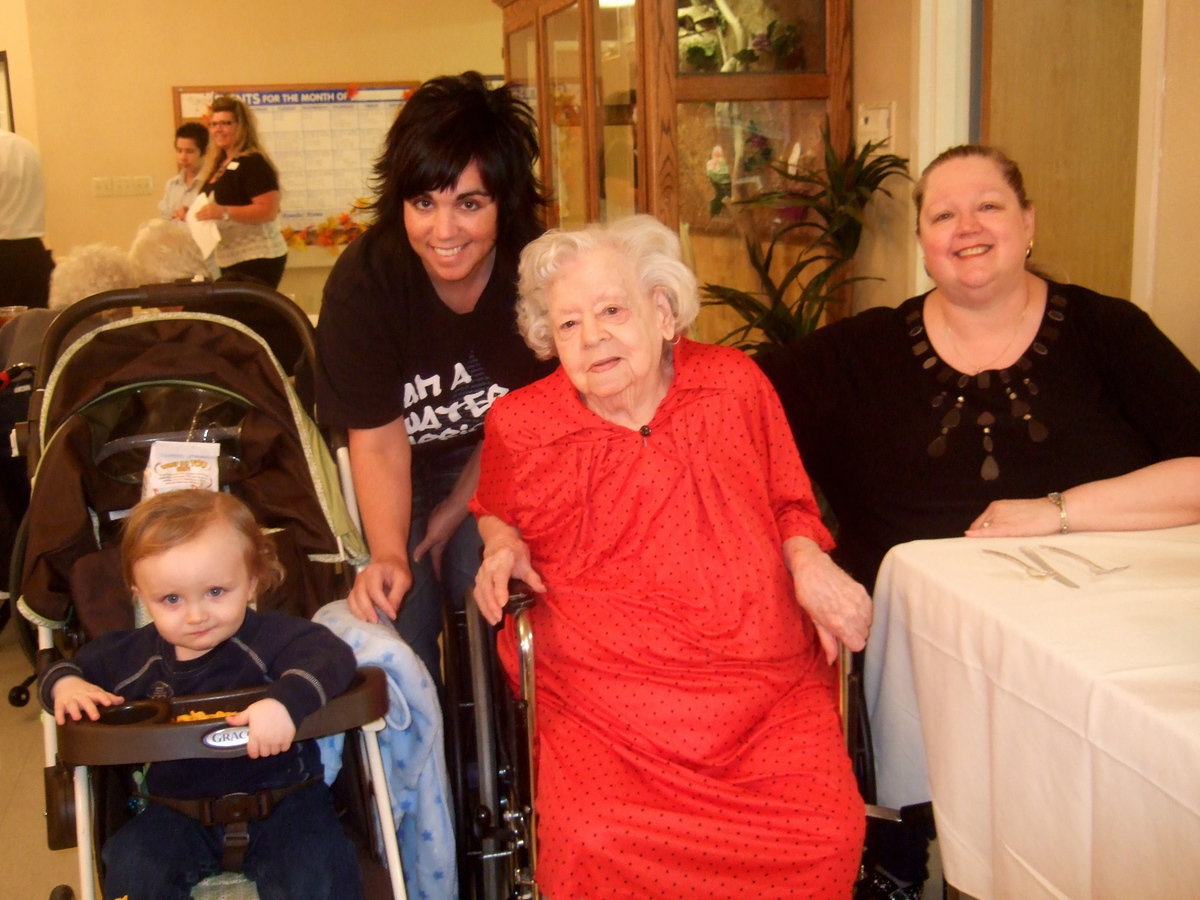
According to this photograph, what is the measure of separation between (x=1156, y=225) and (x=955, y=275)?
75cm

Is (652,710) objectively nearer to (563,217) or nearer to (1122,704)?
(1122,704)

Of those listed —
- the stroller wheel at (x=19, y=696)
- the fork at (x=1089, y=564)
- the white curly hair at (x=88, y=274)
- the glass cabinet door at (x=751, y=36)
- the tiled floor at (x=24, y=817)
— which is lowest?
the tiled floor at (x=24, y=817)

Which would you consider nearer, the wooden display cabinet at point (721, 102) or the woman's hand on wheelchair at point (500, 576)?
the woman's hand on wheelchair at point (500, 576)

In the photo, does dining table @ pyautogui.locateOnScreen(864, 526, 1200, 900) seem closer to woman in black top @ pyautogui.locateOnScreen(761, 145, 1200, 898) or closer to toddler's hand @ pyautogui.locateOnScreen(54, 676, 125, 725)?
woman in black top @ pyautogui.locateOnScreen(761, 145, 1200, 898)

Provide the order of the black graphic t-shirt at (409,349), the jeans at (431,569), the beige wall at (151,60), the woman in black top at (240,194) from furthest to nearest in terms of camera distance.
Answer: the beige wall at (151,60)
the woman in black top at (240,194)
the jeans at (431,569)
the black graphic t-shirt at (409,349)

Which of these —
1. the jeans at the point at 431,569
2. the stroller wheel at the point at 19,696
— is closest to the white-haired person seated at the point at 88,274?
the stroller wheel at the point at 19,696

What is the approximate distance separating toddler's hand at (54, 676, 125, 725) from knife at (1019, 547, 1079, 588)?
1.23m

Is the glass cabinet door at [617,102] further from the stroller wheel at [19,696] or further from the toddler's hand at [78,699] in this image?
the toddler's hand at [78,699]

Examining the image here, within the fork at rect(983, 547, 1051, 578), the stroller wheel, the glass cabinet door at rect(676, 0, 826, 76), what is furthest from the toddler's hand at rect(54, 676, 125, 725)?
the glass cabinet door at rect(676, 0, 826, 76)

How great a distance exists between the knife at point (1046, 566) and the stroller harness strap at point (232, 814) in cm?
110

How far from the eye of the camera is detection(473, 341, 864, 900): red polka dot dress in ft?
4.84

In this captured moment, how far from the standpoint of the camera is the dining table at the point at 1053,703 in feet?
3.78

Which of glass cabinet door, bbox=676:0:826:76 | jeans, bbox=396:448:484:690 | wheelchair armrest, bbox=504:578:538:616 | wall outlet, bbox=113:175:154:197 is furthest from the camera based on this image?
wall outlet, bbox=113:175:154:197

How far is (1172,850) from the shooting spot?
1120mm
